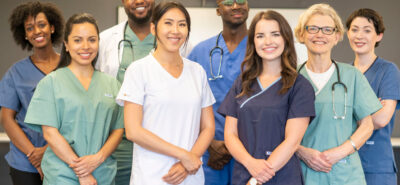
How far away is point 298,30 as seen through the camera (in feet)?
7.29

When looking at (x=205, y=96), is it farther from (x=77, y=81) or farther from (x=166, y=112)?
(x=77, y=81)

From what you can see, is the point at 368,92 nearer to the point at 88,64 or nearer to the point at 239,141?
the point at 239,141

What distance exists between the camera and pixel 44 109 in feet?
6.42

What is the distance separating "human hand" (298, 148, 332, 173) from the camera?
6.30 ft

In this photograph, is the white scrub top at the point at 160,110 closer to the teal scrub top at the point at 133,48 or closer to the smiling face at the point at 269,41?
the smiling face at the point at 269,41

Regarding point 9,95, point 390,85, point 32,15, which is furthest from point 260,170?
point 32,15

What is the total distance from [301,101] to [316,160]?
0.35m

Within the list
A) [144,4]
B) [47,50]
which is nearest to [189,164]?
[144,4]

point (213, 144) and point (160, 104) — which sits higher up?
point (160, 104)

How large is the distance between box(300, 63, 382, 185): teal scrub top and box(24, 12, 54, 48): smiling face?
67.3 inches

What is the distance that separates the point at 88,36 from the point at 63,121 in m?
0.46

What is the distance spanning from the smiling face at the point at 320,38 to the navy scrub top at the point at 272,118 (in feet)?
1.05

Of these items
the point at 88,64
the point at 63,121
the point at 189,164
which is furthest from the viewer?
the point at 88,64

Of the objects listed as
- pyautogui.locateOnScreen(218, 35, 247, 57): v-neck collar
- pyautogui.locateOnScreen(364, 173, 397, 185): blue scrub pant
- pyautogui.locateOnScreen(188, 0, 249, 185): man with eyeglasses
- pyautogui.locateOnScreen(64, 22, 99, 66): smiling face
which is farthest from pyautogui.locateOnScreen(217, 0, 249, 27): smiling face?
pyautogui.locateOnScreen(364, 173, 397, 185): blue scrub pant
